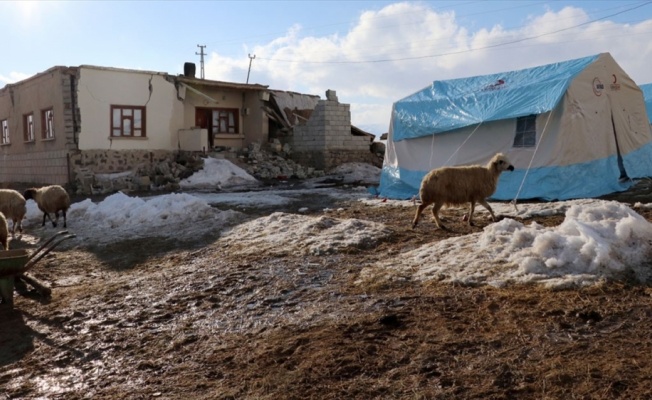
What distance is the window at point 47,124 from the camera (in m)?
23.5

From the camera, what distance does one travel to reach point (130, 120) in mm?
23812

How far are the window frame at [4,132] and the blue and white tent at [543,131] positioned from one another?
21.3 metres

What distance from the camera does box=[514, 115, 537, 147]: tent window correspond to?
13445 mm

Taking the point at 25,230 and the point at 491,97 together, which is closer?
the point at 25,230

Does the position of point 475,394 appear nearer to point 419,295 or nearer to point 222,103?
point 419,295

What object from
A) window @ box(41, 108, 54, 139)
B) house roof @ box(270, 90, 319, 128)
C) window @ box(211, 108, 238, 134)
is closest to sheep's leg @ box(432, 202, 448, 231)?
window @ box(41, 108, 54, 139)

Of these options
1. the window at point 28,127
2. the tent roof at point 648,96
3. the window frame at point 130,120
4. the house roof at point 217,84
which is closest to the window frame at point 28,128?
the window at point 28,127

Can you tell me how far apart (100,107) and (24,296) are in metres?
17.2

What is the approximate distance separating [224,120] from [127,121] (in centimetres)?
559

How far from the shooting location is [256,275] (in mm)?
7094

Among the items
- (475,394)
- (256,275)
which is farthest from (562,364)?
(256,275)

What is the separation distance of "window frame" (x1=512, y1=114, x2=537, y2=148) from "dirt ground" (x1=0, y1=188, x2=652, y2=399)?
7787 millimetres

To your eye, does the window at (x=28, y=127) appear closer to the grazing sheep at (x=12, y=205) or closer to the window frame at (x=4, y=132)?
the window frame at (x=4, y=132)

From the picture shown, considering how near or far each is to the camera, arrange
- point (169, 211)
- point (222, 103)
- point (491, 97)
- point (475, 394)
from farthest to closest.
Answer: point (222, 103) → point (491, 97) → point (169, 211) → point (475, 394)
